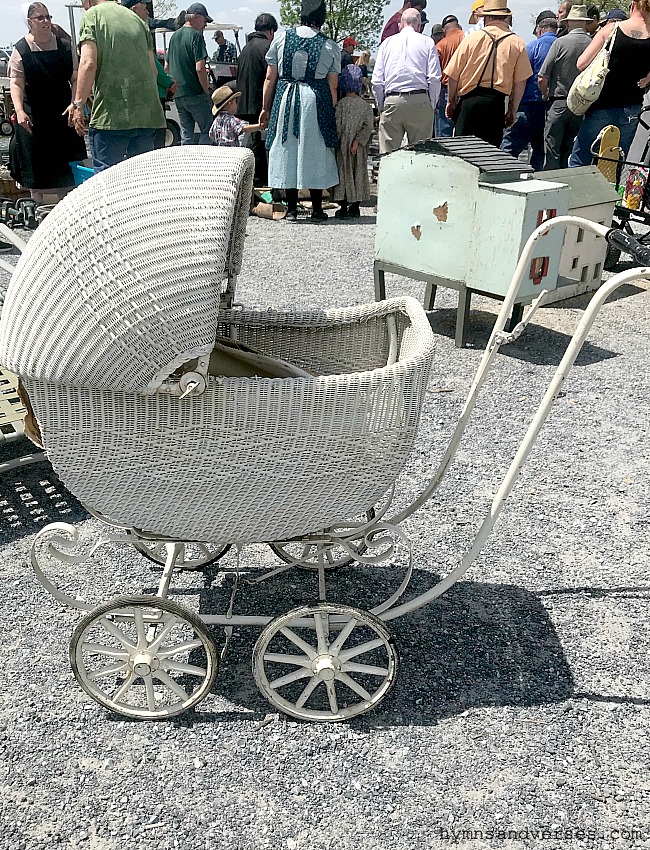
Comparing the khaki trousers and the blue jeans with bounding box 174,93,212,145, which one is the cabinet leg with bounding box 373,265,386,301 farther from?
the blue jeans with bounding box 174,93,212,145

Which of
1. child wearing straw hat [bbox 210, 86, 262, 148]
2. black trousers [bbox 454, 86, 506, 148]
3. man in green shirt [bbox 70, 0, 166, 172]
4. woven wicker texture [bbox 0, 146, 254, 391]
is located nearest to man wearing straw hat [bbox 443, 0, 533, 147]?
black trousers [bbox 454, 86, 506, 148]

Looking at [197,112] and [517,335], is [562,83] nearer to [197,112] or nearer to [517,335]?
[197,112]

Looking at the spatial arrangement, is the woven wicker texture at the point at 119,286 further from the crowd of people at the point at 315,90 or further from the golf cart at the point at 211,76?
the golf cart at the point at 211,76

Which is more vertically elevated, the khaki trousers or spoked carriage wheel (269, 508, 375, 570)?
the khaki trousers

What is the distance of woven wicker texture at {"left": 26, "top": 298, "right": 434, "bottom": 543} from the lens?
1.84 m

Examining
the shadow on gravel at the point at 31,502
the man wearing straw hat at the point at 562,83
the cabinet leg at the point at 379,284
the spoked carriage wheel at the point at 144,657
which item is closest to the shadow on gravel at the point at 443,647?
the spoked carriage wheel at the point at 144,657

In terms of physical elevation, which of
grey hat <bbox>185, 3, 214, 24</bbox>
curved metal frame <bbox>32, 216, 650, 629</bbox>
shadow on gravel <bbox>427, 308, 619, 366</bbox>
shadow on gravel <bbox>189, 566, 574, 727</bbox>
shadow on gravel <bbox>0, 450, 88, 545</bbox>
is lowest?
shadow on gravel <bbox>427, 308, 619, 366</bbox>

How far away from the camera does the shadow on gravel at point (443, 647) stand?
87.7 inches

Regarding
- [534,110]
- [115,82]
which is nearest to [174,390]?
[115,82]

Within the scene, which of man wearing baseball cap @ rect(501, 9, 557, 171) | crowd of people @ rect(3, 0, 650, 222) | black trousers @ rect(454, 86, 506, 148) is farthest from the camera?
man wearing baseball cap @ rect(501, 9, 557, 171)

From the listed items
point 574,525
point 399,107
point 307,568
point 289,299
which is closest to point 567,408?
point 574,525

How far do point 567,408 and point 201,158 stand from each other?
2.71 metres

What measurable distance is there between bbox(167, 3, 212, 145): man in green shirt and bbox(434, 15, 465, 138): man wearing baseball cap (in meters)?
2.49

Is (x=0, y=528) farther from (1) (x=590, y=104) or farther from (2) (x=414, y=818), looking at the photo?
→ (1) (x=590, y=104)
